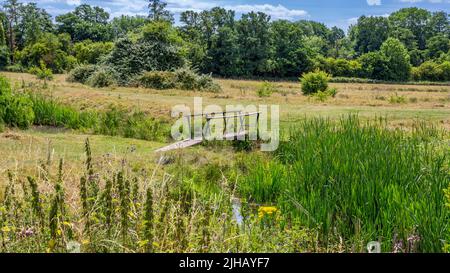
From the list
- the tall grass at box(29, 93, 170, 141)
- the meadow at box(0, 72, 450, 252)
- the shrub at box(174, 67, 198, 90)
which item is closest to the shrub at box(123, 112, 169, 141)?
the tall grass at box(29, 93, 170, 141)

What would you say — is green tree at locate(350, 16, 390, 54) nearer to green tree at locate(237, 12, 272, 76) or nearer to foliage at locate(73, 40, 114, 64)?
green tree at locate(237, 12, 272, 76)

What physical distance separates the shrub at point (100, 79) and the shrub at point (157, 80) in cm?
181

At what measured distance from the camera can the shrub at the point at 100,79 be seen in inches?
1336

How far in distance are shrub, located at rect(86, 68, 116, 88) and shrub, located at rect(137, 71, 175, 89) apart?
181 centimetres

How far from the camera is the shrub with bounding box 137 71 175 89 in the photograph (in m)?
34.3

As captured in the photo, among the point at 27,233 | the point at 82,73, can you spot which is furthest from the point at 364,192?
the point at 82,73

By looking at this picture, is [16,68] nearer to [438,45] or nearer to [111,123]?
[111,123]

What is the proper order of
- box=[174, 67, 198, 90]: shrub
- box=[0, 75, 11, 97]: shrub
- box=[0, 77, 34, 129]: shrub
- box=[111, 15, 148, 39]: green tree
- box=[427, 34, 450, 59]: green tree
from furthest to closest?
box=[427, 34, 450, 59]: green tree
box=[111, 15, 148, 39]: green tree
box=[174, 67, 198, 90]: shrub
box=[0, 77, 34, 129]: shrub
box=[0, 75, 11, 97]: shrub

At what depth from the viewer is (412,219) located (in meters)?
5.95

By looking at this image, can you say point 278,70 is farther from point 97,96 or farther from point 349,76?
point 97,96

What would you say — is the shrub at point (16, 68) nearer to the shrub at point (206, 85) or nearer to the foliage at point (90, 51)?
the foliage at point (90, 51)

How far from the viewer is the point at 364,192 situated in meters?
7.00

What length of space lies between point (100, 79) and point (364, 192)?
29.2 meters
